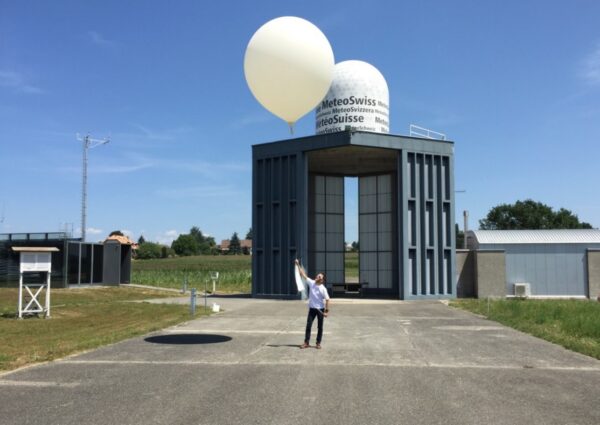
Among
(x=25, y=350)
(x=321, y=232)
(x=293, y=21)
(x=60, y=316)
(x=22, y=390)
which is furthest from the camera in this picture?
(x=321, y=232)

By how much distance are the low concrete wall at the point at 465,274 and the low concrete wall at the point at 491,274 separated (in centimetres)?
94

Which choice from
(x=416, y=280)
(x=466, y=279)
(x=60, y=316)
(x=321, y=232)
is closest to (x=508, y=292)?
(x=466, y=279)

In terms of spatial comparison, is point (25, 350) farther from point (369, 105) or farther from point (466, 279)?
point (466, 279)

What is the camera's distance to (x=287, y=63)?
11.6m

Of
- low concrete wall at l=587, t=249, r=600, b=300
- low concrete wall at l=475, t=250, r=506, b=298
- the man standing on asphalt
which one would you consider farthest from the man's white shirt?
low concrete wall at l=587, t=249, r=600, b=300

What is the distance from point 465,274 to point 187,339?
2447 cm

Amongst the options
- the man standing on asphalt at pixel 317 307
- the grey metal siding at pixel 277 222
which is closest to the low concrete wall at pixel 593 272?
the grey metal siding at pixel 277 222

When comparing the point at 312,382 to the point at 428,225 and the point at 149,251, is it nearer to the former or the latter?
the point at 428,225

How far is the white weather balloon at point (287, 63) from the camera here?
11.6 m

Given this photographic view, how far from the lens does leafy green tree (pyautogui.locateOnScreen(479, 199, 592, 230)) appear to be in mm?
91500

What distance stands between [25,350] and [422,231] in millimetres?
23956

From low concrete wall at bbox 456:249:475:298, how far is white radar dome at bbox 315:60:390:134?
9782 mm

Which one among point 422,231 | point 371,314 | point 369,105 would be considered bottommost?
point 371,314

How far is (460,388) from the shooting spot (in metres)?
8.84
